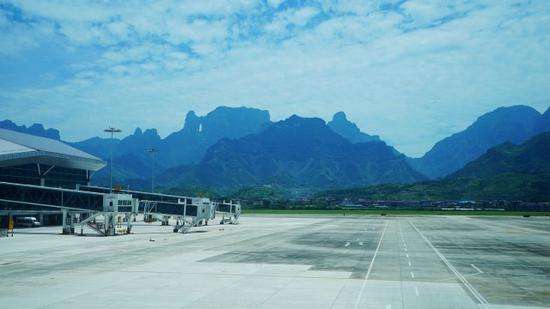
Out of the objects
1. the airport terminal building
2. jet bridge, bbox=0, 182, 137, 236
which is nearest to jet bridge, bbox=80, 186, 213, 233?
jet bridge, bbox=0, 182, 137, 236

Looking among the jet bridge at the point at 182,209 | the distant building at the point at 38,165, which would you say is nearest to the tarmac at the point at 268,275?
the jet bridge at the point at 182,209

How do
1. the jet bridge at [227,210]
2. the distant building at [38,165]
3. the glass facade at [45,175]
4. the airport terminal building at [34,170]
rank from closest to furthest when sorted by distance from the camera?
the airport terminal building at [34,170] → the distant building at [38,165] → the glass facade at [45,175] → the jet bridge at [227,210]

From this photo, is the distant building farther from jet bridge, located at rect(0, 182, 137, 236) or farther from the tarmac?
the tarmac

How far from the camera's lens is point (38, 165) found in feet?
343

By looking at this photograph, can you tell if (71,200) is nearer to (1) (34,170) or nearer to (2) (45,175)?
(1) (34,170)

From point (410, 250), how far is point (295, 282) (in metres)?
28.6

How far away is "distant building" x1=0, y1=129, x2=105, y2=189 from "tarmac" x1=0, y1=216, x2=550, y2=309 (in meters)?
35.0

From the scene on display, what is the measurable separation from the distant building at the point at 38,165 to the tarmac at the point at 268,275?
115 ft

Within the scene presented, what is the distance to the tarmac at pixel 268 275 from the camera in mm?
29781

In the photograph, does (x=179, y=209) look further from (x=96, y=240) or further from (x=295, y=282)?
(x=295, y=282)

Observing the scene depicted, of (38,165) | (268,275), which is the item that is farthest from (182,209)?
(268,275)

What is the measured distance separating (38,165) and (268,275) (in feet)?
266

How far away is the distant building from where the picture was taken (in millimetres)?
96062

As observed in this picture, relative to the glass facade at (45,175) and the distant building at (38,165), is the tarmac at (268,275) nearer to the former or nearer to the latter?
the distant building at (38,165)
